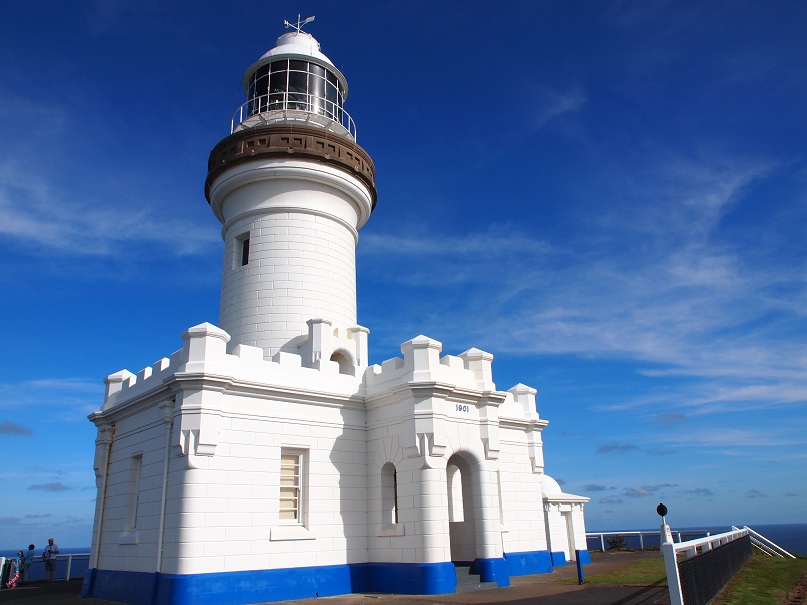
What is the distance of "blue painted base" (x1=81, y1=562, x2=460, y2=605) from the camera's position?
12.4 meters

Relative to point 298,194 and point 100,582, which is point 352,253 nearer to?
point 298,194

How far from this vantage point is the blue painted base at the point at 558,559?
20719 mm

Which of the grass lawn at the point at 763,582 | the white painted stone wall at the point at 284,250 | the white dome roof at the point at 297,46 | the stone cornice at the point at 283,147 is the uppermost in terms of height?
the white dome roof at the point at 297,46

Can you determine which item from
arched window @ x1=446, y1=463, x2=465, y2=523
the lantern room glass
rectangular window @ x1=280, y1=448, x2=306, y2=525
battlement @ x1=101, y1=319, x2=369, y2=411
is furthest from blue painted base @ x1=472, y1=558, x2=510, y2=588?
the lantern room glass

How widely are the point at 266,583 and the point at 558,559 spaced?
11326mm

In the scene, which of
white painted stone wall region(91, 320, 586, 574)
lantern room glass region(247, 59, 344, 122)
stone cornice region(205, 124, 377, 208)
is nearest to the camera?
white painted stone wall region(91, 320, 586, 574)

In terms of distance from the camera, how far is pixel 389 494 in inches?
614

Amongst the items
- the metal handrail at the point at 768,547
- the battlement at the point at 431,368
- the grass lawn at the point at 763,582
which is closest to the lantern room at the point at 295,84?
the battlement at the point at 431,368

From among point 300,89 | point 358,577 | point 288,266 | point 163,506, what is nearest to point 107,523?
point 163,506

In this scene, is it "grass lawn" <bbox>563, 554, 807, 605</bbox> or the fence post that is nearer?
the fence post

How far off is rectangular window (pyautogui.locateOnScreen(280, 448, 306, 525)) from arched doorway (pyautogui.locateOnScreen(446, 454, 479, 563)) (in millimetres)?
4040

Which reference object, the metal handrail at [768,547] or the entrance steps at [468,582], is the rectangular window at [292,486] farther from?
the metal handrail at [768,547]

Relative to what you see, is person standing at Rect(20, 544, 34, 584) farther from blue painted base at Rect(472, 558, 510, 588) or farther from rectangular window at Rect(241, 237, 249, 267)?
blue painted base at Rect(472, 558, 510, 588)

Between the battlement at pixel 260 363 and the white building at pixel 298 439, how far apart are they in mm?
48
